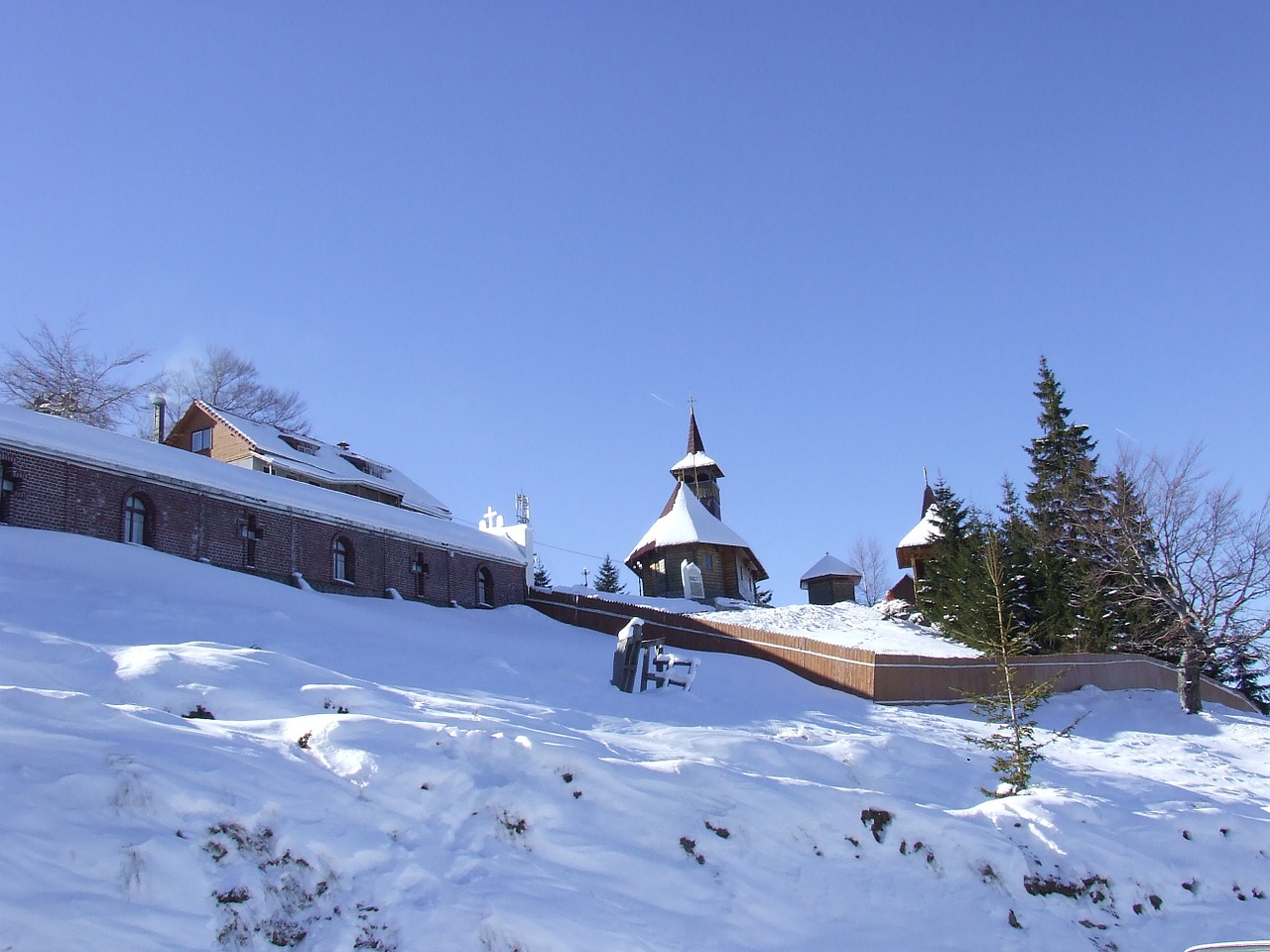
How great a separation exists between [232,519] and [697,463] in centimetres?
3685

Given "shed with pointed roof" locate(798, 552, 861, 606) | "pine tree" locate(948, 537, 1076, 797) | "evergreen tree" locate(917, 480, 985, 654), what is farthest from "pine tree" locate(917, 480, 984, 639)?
"shed with pointed roof" locate(798, 552, 861, 606)

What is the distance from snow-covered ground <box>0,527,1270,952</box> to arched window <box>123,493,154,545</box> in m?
5.90

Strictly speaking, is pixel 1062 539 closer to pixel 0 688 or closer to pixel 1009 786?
pixel 1009 786

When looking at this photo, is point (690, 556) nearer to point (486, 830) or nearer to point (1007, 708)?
point (1007, 708)

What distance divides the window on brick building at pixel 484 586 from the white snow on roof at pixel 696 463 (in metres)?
27.1

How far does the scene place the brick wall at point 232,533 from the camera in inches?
829

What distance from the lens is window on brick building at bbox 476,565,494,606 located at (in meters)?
33.0

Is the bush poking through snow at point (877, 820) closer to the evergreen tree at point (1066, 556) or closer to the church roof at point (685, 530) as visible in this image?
the evergreen tree at point (1066, 556)

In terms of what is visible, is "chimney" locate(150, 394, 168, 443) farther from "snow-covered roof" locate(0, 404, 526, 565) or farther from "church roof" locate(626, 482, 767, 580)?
"church roof" locate(626, 482, 767, 580)

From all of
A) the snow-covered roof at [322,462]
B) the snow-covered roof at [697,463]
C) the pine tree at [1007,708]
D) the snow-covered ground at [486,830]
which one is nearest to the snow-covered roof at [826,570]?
the snow-covered roof at [697,463]

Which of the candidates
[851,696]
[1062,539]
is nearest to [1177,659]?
[1062,539]

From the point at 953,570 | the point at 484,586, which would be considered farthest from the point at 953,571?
the point at 484,586

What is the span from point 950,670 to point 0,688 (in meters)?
22.8

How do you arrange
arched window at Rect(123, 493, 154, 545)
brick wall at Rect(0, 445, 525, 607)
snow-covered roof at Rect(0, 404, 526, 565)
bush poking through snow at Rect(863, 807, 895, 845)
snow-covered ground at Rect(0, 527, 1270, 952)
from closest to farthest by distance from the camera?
1. snow-covered ground at Rect(0, 527, 1270, 952)
2. bush poking through snow at Rect(863, 807, 895, 845)
3. brick wall at Rect(0, 445, 525, 607)
4. snow-covered roof at Rect(0, 404, 526, 565)
5. arched window at Rect(123, 493, 154, 545)
